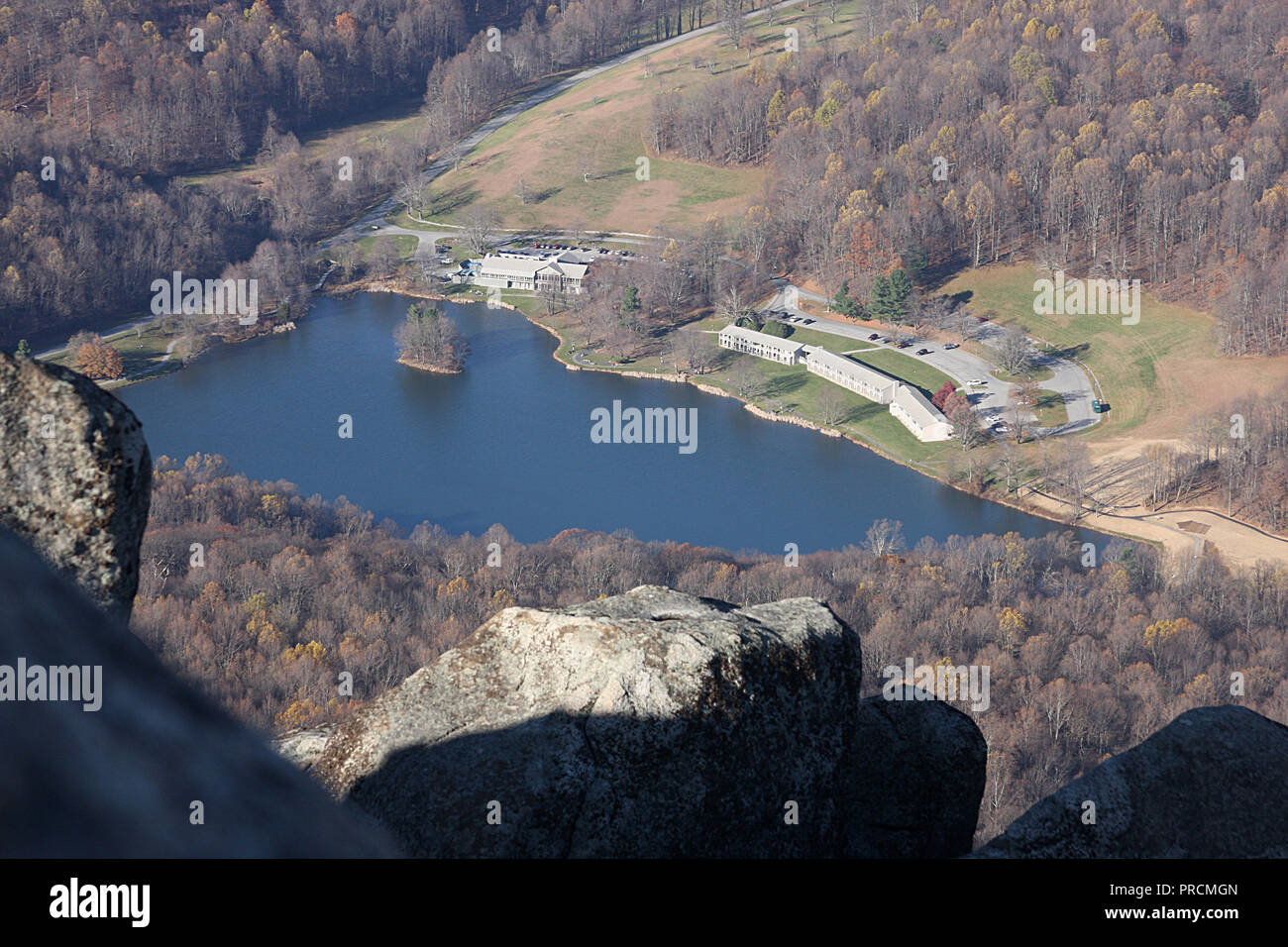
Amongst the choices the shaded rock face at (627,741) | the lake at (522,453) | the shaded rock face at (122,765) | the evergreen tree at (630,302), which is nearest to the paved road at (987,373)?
the lake at (522,453)

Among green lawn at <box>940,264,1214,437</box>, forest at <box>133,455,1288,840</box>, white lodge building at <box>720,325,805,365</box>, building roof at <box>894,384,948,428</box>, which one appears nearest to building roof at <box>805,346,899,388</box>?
white lodge building at <box>720,325,805,365</box>

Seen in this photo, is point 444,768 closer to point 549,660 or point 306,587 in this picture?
point 549,660

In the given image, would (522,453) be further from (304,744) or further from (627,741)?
(627,741)

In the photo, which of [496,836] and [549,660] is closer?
[496,836]

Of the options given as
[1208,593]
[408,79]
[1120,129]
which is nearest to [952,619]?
[1208,593]

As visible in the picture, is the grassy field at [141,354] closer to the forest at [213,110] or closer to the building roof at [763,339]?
the forest at [213,110]
